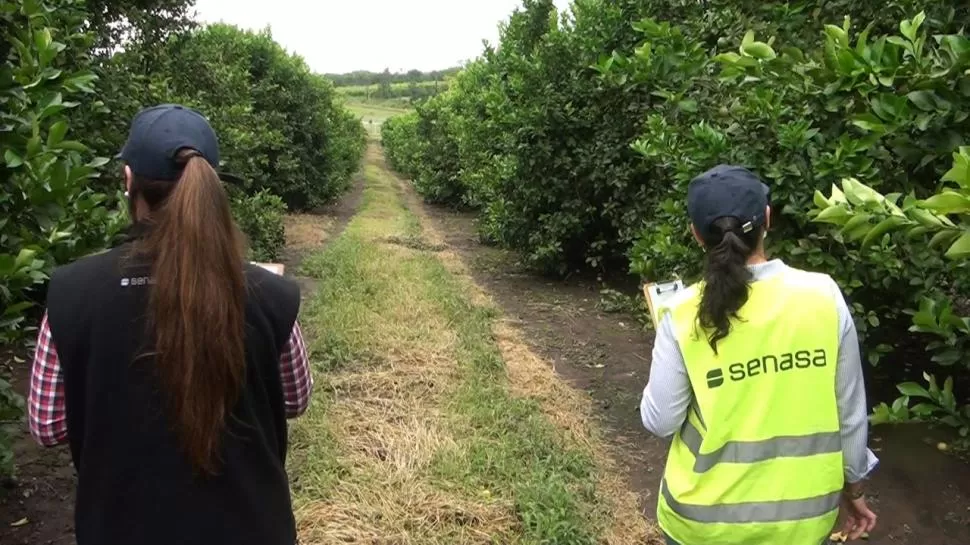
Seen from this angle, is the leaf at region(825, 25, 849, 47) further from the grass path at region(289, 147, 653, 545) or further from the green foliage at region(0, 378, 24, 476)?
the green foliage at region(0, 378, 24, 476)

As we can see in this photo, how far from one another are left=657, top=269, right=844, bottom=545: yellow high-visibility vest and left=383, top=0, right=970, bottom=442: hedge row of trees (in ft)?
1.17

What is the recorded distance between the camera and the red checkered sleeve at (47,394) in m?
1.76

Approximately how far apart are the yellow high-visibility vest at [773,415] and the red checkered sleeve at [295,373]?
3.27ft

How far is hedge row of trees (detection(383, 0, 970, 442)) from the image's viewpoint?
3320 mm

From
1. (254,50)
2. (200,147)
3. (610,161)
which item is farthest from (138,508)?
(254,50)

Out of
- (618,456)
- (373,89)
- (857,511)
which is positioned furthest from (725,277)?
(373,89)

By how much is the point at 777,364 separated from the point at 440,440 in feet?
10.0

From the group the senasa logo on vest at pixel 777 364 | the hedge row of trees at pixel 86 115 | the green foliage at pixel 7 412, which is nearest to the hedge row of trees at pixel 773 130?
the senasa logo on vest at pixel 777 364

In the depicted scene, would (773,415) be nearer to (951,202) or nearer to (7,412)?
(951,202)

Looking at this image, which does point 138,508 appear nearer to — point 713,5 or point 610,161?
point 713,5

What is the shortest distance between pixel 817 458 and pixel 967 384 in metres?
3.35

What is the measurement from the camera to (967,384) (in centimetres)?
474

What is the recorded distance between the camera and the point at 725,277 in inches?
81.3

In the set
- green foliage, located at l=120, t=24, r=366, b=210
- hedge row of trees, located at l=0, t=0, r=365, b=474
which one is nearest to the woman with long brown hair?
hedge row of trees, located at l=0, t=0, r=365, b=474
